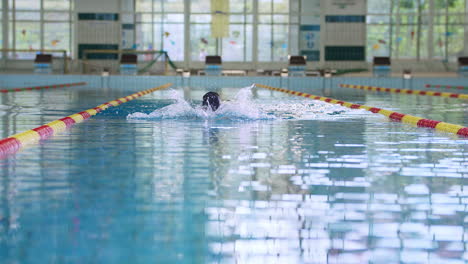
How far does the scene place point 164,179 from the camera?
3.95m

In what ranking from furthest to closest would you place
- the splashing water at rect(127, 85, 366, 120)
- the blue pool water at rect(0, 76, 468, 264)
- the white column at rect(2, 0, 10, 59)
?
the white column at rect(2, 0, 10, 59) < the splashing water at rect(127, 85, 366, 120) < the blue pool water at rect(0, 76, 468, 264)

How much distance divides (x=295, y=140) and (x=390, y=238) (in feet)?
11.4

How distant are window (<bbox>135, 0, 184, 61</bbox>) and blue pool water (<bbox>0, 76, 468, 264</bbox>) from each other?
71.2ft

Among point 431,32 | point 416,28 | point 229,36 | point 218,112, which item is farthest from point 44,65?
point 218,112

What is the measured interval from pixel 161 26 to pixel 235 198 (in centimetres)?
2516

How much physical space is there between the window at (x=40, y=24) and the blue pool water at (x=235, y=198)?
21843 millimetres

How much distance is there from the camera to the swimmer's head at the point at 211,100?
28.2 ft

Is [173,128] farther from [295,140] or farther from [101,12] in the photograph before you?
[101,12]

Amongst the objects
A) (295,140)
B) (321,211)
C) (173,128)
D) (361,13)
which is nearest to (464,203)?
(321,211)

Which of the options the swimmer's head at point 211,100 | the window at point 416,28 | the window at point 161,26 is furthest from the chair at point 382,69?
the swimmer's head at point 211,100

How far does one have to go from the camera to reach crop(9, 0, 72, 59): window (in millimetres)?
27562

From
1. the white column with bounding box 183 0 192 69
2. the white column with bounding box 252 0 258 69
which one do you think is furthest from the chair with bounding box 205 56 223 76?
the white column with bounding box 252 0 258 69

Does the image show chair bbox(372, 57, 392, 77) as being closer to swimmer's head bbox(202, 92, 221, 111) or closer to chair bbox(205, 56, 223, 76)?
chair bbox(205, 56, 223, 76)

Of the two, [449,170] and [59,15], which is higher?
[59,15]
